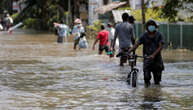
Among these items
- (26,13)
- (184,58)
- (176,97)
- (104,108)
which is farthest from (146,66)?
(26,13)

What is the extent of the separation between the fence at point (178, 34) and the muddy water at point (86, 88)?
17.4ft

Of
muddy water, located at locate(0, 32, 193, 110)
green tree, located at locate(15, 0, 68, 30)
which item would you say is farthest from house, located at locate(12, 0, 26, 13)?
muddy water, located at locate(0, 32, 193, 110)

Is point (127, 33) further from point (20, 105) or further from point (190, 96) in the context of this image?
point (20, 105)

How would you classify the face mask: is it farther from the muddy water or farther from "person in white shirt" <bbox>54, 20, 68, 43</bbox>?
"person in white shirt" <bbox>54, 20, 68, 43</bbox>

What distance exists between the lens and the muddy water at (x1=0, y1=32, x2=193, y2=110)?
9.58m

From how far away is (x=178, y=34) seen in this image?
2455 cm

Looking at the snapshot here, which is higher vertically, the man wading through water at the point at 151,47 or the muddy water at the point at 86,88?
the man wading through water at the point at 151,47

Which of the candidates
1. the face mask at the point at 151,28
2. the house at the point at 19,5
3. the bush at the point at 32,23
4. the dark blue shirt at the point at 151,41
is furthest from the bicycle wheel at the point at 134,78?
the house at the point at 19,5

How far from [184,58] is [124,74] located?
573 cm

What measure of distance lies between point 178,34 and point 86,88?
13305 mm

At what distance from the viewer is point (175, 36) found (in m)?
24.8

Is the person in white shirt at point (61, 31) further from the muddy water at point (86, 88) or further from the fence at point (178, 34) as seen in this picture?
the muddy water at point (86, 88)

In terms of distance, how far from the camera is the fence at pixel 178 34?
76.8ft

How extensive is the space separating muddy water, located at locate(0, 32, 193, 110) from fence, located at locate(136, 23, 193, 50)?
17.4 ft
